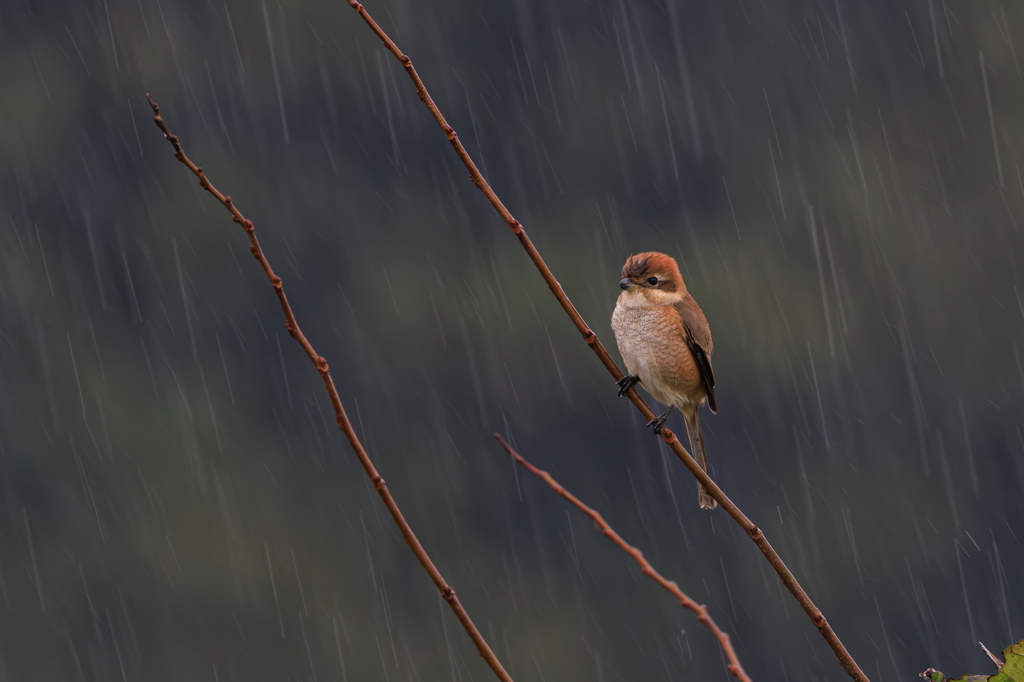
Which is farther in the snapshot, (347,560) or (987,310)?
(987,310)

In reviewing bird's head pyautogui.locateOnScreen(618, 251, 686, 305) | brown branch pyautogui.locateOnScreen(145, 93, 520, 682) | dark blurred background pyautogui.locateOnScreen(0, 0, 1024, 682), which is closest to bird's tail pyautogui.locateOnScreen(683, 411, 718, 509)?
bird's head pyautogui.locateOnScreen(618, 251, 686, 305)

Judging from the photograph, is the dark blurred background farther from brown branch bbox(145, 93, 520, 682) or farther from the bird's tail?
brown branch bbox(145, 93, 520, 682)

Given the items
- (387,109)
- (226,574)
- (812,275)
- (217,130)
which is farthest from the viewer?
(387,109)

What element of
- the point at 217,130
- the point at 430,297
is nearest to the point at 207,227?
the point at 217,130

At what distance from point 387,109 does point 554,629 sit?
19.9 metres

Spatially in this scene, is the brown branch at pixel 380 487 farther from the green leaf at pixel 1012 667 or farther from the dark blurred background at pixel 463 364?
the dark blurred background at pixel 463 364

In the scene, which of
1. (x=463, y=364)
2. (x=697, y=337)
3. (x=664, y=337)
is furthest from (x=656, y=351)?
(x=463, y=364)

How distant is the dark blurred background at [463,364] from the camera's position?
32531mm

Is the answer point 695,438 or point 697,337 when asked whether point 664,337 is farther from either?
point 695,438

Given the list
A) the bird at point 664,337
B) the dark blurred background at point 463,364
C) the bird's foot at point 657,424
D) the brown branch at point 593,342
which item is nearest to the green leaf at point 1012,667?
the brown branch at point 593,342

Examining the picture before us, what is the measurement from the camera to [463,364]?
119 feet

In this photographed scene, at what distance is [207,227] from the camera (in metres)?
36.4

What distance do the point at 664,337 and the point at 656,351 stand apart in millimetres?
57

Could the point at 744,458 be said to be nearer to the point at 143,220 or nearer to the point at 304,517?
the point at 304,517
